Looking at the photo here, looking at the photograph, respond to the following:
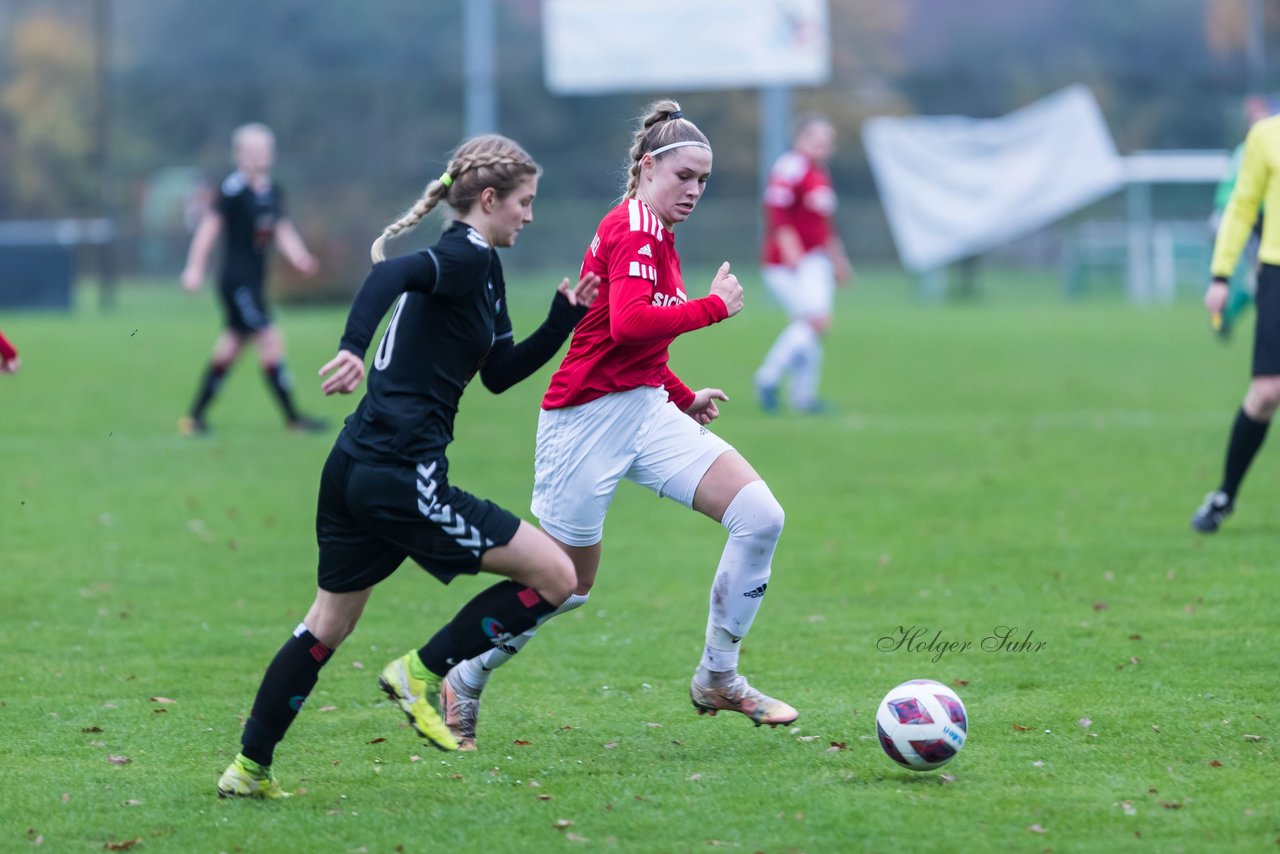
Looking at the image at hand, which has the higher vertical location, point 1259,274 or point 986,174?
point 1259,274

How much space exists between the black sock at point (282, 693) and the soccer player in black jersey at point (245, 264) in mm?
7882

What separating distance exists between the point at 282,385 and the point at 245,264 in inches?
37.8

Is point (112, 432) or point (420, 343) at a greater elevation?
point (420, 343)

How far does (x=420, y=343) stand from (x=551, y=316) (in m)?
0.49

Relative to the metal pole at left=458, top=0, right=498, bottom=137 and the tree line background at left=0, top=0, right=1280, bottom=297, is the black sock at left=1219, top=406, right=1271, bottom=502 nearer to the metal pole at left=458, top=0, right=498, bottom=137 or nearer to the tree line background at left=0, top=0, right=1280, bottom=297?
the tree line background at left=0, top=0, right=1280, bottom=297

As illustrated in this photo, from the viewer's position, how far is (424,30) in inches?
1576

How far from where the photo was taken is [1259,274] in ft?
25.4

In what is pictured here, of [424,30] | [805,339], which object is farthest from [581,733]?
[424,30]

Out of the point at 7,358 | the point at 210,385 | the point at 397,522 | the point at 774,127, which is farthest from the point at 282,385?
the point at 774,127

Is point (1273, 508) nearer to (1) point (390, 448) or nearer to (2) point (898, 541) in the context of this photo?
(2) point (898, 541)

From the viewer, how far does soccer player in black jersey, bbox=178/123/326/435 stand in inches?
479

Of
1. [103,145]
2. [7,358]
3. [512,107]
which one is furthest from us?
[512,107]

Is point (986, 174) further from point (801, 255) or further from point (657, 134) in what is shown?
point (657, 134)

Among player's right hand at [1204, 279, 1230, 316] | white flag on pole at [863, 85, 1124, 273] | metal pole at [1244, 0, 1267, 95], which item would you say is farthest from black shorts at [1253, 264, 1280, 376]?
metal pole at [1244, 0, 1267, 95]
